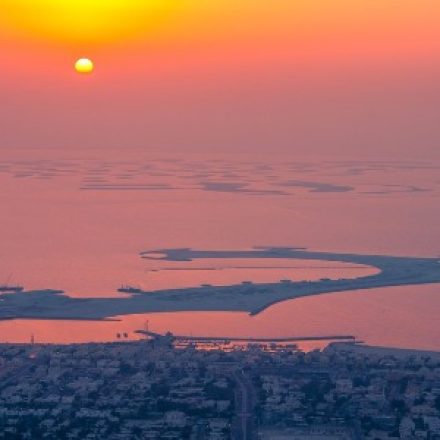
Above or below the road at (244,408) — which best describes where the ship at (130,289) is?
above

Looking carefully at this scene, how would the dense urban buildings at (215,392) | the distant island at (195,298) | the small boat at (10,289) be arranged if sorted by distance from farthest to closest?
the small boat at (10,289), the distant island at (195,298), the dense urban buildings at (215,392)

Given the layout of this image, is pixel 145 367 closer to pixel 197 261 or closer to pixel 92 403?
pixel 92 403

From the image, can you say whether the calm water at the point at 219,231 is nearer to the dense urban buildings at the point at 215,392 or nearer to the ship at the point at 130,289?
the ship at the point at 130,289

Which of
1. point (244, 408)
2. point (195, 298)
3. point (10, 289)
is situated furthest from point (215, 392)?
point (10, 289)

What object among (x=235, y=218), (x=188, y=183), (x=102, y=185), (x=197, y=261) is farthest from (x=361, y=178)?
(x=197, y=261)

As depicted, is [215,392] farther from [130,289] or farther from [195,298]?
[130,289]

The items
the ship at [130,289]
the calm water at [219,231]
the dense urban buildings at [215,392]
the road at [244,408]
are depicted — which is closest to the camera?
the road at [244,408]

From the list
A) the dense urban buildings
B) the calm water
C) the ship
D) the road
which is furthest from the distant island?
the road

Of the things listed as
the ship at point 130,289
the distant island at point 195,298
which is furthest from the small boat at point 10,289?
the ship at point 130,289
